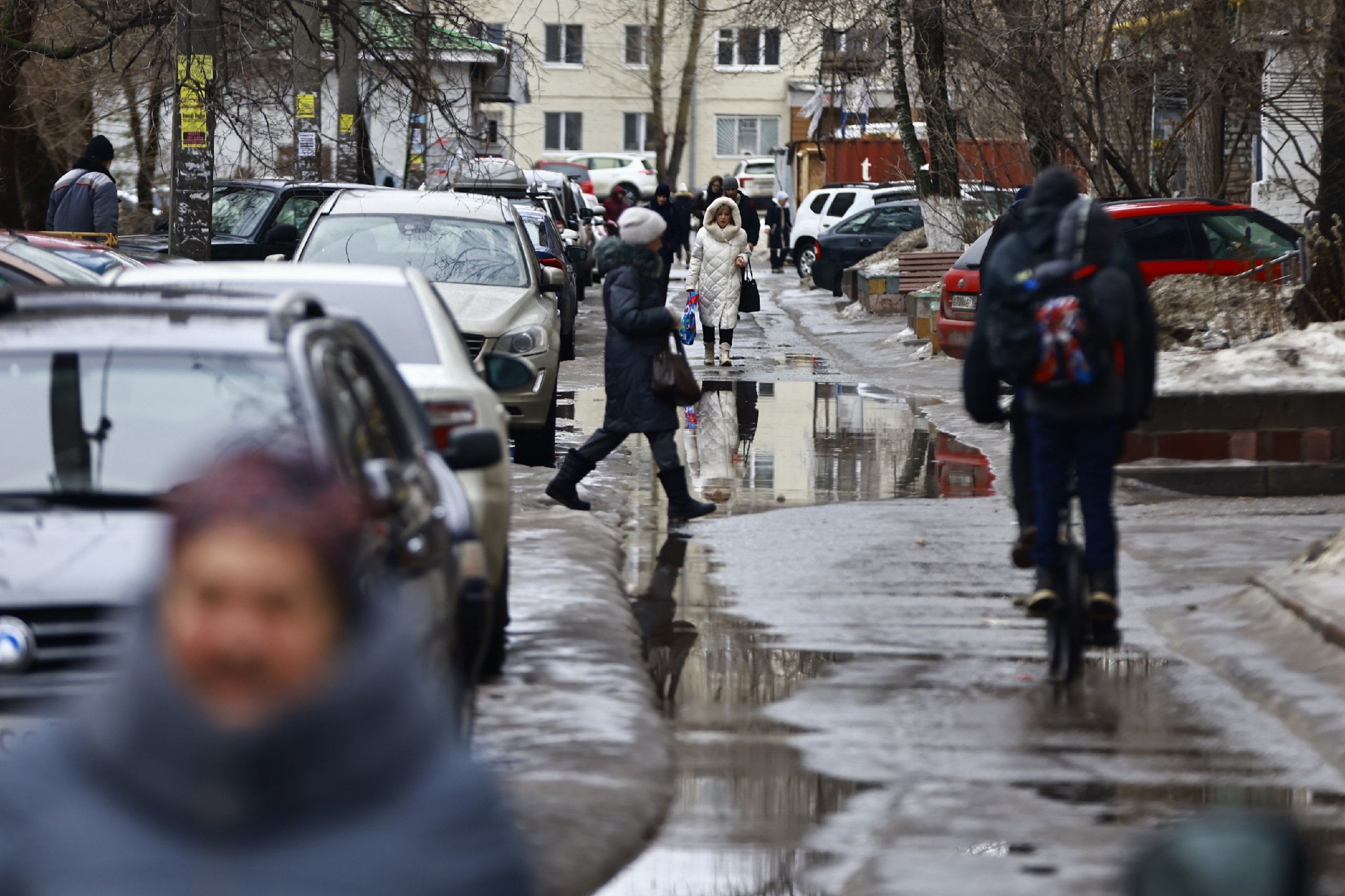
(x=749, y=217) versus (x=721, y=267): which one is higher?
(x=749, y=217)

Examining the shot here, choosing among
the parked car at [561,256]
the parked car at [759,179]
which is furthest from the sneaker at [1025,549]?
the parked car at [759,179]

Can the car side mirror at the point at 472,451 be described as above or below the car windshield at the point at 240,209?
below

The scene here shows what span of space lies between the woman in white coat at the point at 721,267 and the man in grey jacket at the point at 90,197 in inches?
225

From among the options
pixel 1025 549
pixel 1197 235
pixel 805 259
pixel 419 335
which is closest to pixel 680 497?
pixel 419 335

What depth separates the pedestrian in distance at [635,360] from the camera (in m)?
10.2

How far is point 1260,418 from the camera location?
36.8ft

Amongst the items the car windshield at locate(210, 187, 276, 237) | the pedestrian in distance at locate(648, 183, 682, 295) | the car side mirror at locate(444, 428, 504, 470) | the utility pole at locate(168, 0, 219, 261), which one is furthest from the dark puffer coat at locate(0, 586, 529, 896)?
the pedestrian in distance at locate(648, 183, 682, 295)

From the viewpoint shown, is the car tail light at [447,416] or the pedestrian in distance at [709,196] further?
the pedestrian in distance at [709,196]

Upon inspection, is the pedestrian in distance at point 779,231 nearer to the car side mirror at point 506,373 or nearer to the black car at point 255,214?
the black car at point 255,214

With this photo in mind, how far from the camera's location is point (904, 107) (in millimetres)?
26141

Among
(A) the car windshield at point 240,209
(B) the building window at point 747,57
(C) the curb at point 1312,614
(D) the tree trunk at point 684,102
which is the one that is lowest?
(C) the curb at point 1312,614

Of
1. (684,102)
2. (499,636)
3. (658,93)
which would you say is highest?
(658,93)

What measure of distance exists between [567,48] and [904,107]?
46.7 metres

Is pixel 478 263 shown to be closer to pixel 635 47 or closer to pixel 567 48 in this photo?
pixel 635 47
